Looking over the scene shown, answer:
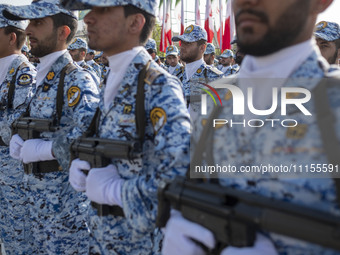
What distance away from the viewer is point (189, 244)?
1.32 metres

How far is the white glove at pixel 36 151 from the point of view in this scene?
104 inches

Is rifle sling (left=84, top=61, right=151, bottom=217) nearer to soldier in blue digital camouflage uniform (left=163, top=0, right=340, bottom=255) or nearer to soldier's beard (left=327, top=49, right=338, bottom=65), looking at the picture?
soldier in blue digital camouflage uniform (left=163, top=0, right=340, bottom=255)

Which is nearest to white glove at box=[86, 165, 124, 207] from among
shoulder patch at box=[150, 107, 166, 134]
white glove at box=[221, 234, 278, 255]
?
shoulder patch at box=[150, 107, 166, 134]

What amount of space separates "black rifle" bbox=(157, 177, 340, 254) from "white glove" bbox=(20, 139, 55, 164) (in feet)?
4.77

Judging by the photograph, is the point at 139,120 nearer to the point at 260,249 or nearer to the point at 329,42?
the point at 260,249

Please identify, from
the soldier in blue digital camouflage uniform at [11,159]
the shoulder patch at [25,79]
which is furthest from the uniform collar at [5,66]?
the shoulder patch at [25,79]

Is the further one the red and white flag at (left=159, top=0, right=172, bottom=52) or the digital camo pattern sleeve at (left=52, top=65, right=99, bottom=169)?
the red and white flag at (left=159, top=0, right=172, bottom=52)

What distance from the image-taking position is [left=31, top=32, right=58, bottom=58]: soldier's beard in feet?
9.75

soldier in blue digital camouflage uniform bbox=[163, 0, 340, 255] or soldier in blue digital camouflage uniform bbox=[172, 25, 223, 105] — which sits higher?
soldier in blue digital camouflage uniform bbox=[172, 25, 223, 105]

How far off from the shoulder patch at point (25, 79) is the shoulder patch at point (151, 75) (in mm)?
2033

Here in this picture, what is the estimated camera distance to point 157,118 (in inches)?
70.1

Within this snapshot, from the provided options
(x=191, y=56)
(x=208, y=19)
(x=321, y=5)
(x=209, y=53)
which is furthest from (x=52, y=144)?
(x=208, y=19)

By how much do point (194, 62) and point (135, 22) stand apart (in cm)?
442

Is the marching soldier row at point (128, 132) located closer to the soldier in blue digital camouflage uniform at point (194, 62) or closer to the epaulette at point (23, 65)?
the epaulette at point (23, 65)
